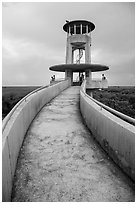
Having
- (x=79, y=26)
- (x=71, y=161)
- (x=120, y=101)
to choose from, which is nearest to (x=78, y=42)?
(x=79, y=26)

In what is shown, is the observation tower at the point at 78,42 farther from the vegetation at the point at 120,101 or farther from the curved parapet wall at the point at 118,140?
the curved parapet wall at the point at 118,140

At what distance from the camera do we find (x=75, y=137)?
19.9 ft

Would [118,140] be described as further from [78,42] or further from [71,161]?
[78,42]

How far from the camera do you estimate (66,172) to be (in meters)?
4.05

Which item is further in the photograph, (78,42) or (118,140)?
(78,42)

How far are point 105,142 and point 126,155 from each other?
4.01ft

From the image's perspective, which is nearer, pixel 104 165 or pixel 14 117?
pixel 104 165

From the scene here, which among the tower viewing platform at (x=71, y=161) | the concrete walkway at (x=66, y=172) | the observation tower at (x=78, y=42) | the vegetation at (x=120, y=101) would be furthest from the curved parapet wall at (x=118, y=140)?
the observation tower at (x=78, y=42)

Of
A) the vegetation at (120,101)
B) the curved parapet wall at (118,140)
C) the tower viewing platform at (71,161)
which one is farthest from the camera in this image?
the vegetation at (120,101)

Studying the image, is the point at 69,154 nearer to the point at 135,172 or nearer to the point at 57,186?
the point at 57,186

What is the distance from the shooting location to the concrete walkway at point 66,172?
10.9 feet

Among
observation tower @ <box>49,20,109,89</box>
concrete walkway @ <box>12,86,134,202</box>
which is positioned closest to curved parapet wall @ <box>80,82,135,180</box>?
concrete walkway @ <box>12,86,134,202</box>

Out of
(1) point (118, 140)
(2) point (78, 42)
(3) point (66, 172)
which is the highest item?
(2) point (78, 42)

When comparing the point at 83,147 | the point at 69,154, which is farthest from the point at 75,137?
the point at 69,154
